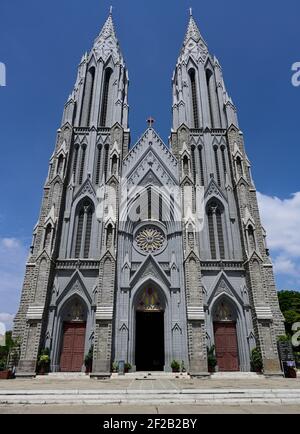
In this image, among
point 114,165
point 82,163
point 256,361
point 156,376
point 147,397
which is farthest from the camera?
point 82,163

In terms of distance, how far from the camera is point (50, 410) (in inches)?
258

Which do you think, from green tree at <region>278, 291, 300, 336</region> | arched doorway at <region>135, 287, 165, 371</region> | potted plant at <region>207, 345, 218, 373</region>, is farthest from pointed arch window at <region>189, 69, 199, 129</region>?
green tree at <region>278, 291, 300, 336</region>

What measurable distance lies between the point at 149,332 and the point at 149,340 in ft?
2.03

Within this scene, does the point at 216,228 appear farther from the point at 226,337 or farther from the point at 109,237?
the point at 109,237

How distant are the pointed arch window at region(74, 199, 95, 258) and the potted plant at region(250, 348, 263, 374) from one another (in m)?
14.1

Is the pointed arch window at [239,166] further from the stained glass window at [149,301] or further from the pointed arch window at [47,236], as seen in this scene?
the pointed arch window at [47,236]

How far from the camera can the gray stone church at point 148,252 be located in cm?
2033

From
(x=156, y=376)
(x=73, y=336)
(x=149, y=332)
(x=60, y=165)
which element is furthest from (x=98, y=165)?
(x=156, y=376)

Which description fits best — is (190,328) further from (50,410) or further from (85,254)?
(50,410)

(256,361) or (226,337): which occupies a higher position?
(226,337)

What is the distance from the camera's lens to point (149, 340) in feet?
79.8

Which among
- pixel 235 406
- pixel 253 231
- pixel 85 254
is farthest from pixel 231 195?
pixel 235 406

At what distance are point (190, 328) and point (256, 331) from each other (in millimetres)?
4634

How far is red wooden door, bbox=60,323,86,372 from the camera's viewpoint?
802 inches
